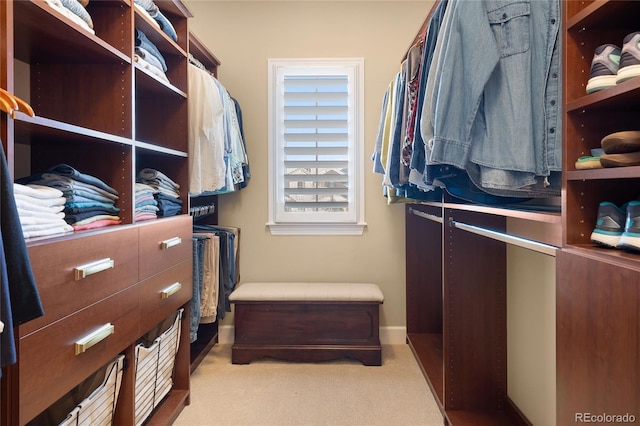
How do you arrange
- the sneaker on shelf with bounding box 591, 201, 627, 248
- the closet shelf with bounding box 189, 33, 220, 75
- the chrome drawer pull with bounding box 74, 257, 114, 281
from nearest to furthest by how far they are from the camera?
the sneaker on shelf with bounding box 591, 201, 627, 248, the chrome drawer pull with bounding box 74, 257, 114, 281, the closet shelf with bounding box 189, 33, 220, 75

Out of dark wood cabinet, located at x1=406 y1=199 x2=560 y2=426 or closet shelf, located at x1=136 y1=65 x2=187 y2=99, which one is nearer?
closet shelf, located at x1=136 y1=65 x2=187 y2=99

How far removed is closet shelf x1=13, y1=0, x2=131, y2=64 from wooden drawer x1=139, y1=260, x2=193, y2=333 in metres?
0.84

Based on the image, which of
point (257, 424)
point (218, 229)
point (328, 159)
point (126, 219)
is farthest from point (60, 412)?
point (328, 159)

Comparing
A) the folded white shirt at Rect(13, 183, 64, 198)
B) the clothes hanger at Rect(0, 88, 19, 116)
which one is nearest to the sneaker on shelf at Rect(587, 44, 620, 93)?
the clothes hanger at Rect(0, 88, 19, 116)

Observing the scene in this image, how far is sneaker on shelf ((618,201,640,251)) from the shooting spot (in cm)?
81

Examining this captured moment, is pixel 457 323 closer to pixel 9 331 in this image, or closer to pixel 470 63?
pixel 470 63

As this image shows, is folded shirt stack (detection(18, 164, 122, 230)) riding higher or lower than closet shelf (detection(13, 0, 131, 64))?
lower

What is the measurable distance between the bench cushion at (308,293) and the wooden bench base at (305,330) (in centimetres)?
3

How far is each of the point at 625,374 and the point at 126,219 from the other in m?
1.52

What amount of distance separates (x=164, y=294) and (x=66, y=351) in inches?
23.4

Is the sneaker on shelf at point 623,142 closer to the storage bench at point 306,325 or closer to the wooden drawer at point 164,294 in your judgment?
the wooden drawer at point 164,294

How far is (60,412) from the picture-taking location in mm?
1327

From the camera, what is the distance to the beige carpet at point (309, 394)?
1859mm

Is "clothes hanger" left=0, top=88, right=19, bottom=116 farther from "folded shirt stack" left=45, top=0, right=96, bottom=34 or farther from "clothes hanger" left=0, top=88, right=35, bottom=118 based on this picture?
"folded shirt stack" left=45, top=0, right=96, bottom=34
